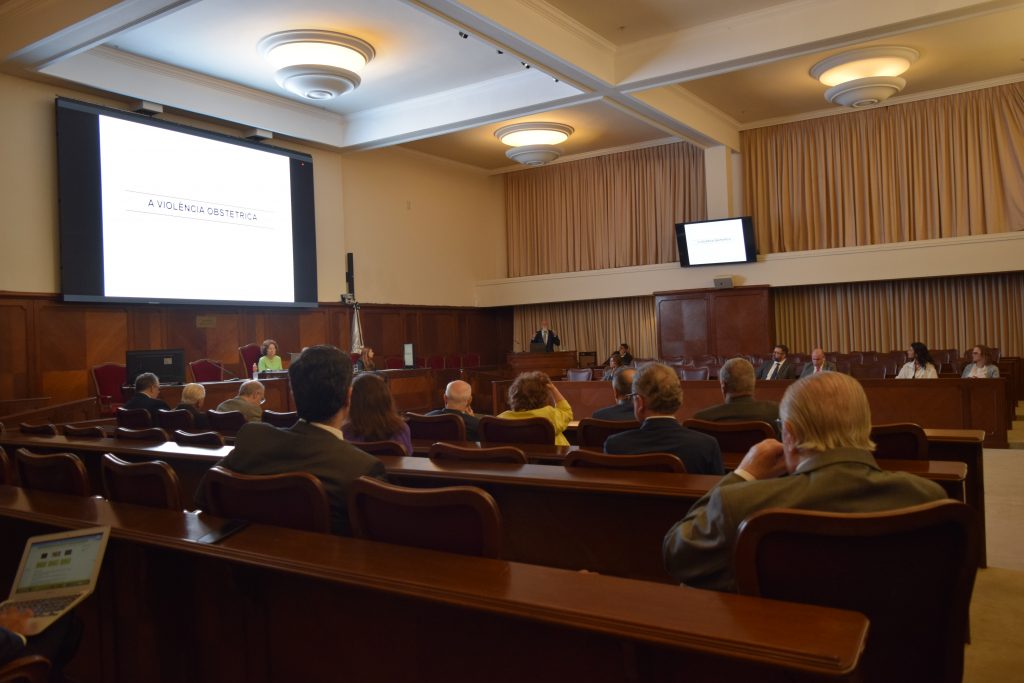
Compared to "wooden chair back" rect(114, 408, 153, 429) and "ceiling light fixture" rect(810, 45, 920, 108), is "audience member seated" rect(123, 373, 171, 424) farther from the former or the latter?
"ceiling light fixture" rect(810, 45, 920, 108)

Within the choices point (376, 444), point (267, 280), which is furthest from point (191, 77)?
point (376, 444)

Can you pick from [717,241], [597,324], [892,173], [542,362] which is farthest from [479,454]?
[597,324]

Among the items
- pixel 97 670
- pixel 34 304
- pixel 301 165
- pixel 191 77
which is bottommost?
pixel 97 670

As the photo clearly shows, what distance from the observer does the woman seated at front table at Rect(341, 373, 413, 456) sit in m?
3.46

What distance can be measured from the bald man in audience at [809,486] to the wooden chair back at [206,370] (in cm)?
877

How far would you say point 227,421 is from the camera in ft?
16.4

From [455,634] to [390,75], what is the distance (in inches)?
370

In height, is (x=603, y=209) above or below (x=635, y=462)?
above

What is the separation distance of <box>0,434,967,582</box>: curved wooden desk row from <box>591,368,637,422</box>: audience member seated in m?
1.40

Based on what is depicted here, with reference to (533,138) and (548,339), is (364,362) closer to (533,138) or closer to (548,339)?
(548,339)

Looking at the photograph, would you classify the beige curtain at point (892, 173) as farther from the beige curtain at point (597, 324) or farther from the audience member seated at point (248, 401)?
the audience member seated at point (248, 401)

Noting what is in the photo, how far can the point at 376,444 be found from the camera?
3195mm

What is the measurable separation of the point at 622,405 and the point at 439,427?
39.9 inches

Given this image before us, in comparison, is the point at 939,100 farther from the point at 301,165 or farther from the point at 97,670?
the point at 97,670
